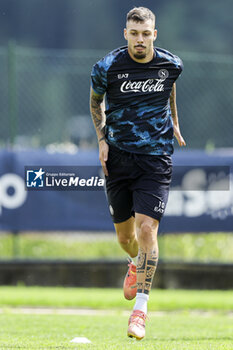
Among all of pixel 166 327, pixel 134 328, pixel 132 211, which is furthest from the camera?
pixel 166 327

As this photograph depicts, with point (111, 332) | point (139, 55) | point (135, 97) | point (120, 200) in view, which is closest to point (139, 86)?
point (135, 97)

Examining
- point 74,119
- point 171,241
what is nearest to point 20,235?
point 171,241

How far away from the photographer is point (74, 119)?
23625mm

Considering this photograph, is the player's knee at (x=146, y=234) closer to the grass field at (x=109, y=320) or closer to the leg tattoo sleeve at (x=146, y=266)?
the leg tattoo sleeve at (x=146, y=266)

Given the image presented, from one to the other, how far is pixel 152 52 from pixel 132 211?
1325 millimetres

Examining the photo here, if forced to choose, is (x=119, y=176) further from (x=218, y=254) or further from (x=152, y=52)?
(x=218, y=254)

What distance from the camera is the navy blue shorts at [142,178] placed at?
23.1ft

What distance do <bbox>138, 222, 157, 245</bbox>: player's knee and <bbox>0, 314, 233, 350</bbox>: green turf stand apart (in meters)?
0.77

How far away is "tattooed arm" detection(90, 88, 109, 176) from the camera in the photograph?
23.7 feet

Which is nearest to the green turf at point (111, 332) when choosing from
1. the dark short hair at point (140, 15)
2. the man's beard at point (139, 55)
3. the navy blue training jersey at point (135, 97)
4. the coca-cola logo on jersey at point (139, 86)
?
the navy blue training jersey at point (135, 97)

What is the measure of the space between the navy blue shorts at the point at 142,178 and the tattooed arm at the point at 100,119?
7 cm

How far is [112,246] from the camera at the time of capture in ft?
42.3

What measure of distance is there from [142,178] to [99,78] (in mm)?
840

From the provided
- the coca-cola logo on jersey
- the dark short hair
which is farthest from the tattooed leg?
the dark short hair
